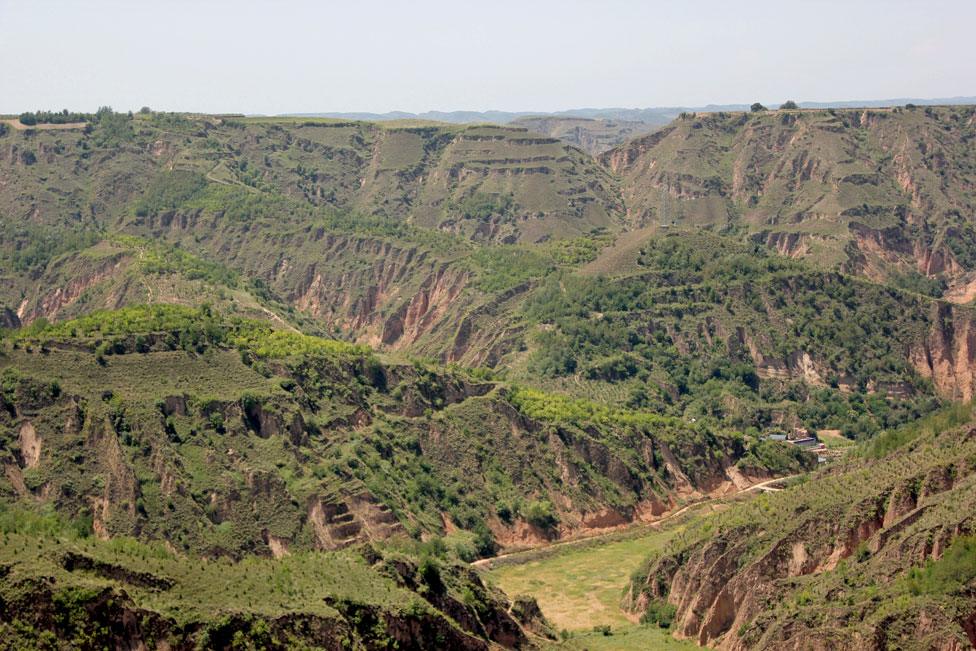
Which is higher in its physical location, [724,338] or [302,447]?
[302,447]

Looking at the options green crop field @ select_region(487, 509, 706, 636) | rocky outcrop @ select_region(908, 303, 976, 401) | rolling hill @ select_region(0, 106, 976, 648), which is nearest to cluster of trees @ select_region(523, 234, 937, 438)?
rolling hill @ select_region(0, 106, 976, 648)

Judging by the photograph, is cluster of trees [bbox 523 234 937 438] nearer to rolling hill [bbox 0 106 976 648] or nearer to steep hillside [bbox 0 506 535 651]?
rolling hill [bbox 0 106 976 648]

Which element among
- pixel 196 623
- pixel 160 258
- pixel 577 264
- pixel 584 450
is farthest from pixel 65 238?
pixel 196 623

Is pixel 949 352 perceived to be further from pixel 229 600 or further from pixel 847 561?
pixel 229 600

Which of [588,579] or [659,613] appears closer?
[659,613]

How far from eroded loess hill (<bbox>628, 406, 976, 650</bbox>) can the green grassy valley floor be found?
1922 mm

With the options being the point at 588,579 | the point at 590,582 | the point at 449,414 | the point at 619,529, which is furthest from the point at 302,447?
the point at 619,529

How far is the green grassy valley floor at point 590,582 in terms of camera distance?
7694 centimetres

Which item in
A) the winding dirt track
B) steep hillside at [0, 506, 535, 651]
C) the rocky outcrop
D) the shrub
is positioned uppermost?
steep hillside at [0, 506, 535, 651]

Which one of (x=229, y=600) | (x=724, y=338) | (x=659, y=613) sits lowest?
(x=659, y=613)

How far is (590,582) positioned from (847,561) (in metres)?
21.2

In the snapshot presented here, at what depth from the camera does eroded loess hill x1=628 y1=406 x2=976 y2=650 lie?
6288cm

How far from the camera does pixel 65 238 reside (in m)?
168

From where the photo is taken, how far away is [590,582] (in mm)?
89062
